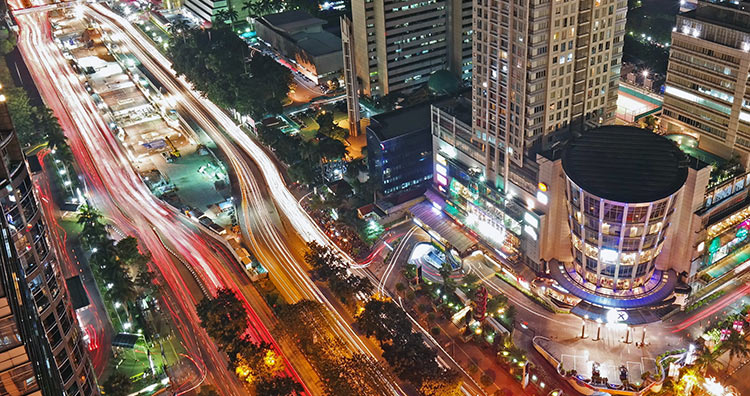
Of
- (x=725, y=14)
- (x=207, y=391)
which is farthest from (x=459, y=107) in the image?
(x=207, y=391)

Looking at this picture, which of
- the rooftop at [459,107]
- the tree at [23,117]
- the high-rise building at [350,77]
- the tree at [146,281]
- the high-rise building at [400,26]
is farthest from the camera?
the high-rise building at [400,26]

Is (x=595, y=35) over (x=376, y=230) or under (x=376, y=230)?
over

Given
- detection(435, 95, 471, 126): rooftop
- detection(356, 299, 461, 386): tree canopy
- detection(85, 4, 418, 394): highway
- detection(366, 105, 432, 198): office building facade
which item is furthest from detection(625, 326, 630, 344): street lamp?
detection(366, 105, 432, 198): office building facade

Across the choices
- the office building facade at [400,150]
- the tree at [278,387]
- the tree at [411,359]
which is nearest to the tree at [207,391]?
the tree at [278,387]

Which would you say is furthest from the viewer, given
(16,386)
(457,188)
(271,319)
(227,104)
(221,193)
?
(227,104)

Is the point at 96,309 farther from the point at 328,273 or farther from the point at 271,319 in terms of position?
the point at 328,273

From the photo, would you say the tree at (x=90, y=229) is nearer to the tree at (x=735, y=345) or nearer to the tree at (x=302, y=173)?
the tree at (x=302, y=173)

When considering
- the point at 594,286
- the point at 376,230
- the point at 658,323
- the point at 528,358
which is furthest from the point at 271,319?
the point at 658,323

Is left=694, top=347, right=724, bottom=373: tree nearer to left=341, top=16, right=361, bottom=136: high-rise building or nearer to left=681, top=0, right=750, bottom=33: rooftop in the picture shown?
left=681, top=0, right=750, bottom=33: rooftop
